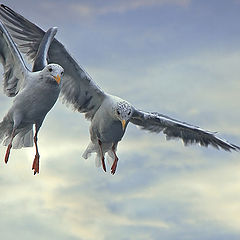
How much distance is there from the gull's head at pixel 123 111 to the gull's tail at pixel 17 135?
10.1 feet

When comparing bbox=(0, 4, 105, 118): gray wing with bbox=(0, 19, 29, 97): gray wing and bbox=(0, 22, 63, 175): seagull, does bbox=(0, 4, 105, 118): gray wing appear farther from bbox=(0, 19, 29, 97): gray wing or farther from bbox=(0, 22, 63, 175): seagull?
bbox=(0, 19, 29, 97): gray wing

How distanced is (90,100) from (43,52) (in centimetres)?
279

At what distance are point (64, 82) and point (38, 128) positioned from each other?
278cm

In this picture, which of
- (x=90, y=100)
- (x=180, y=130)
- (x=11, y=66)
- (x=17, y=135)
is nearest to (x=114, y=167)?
(x=90, y=100)

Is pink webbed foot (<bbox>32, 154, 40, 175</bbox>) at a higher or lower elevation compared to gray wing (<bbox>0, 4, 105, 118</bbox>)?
lower

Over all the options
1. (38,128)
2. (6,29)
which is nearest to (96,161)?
(38,128)

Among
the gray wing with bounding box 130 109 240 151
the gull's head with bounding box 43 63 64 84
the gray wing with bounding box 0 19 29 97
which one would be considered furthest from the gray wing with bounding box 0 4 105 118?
the gull's head with bounding box 43 63 64 84

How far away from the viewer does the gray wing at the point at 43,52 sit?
26344 millimetres

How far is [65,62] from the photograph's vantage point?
2772 centimetres

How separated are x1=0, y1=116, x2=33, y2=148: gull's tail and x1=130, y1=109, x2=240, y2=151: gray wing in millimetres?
3940

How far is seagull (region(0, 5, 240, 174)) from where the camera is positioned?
27.0 m

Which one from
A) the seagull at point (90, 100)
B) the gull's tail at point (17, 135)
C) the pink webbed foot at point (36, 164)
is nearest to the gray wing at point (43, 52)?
the seagull at point (90, 100)

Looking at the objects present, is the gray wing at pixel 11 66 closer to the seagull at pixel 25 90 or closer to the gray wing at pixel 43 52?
the seagull at pixel 25 90

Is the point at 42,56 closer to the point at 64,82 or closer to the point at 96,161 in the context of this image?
the point at 64,82
